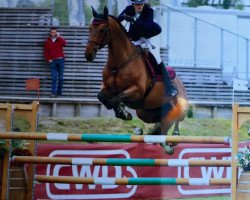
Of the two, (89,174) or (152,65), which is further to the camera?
(89,174)

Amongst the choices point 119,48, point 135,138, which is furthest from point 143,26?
point 135,138

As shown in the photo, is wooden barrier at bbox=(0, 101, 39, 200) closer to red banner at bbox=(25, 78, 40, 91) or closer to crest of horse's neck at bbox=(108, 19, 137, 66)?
red banner at bbox=(25, 78, 40, 91)

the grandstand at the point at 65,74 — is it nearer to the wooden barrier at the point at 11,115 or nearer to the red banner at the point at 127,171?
the wooden barrier at the point at 11,115

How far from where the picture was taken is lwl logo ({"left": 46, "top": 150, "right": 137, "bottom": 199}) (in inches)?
117

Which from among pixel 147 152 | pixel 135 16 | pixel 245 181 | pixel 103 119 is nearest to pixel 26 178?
pixel 103 119

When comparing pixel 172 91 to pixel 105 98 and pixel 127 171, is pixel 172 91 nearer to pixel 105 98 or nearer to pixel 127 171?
pixel 105 98

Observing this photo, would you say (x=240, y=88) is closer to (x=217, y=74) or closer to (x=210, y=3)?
(x=217, y=74)

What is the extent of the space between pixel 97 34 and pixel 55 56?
19cm

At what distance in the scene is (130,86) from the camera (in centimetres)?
261

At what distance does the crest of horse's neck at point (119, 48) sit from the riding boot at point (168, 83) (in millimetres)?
147

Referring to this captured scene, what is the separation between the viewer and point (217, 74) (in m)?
2.54

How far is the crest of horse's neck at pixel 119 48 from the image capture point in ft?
8.50

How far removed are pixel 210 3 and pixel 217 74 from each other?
29 cm

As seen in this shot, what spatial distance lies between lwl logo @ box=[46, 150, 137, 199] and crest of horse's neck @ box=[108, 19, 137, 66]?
0.55 metres
